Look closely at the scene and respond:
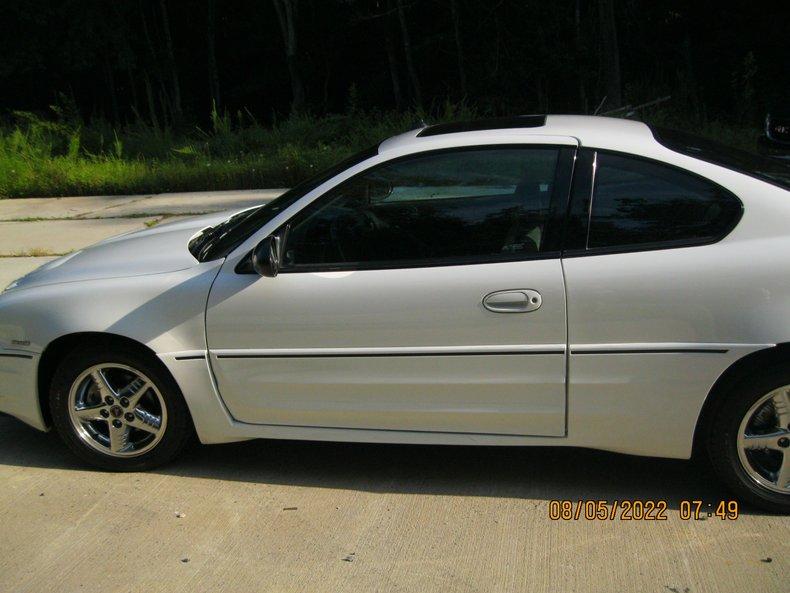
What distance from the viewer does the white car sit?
362 centimetres

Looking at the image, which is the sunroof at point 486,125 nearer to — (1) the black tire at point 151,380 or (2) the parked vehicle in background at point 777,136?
(1) the black tire at point 151,380

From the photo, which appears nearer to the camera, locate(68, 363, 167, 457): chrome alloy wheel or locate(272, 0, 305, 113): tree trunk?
locate(68, 363, 167, 457): chrome alloy wheel

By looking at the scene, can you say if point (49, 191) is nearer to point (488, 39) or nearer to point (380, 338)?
point (380, 338)

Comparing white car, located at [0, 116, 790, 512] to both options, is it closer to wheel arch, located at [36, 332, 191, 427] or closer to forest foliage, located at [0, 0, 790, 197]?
wheel arch, located at [36, 332, 191, 427]

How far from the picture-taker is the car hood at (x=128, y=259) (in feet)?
14.1

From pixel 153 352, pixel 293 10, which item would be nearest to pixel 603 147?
pixel 153 352

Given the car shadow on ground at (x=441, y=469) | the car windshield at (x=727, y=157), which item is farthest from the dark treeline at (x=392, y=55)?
the car shadow on ground at (x=441, y=469)

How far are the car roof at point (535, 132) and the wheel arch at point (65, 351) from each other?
142 centimetres

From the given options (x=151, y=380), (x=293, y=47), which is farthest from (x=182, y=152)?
(x=293, y=47)

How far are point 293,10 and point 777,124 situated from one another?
805 inches

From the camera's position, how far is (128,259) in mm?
4480

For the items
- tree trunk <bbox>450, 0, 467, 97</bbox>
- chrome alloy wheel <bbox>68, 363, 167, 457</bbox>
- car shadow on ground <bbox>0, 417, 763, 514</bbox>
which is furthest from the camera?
tree trunk <bbox>450, 0, 467, 97</bbox>

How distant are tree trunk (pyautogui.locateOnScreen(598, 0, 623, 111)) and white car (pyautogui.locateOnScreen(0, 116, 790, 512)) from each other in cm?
1241

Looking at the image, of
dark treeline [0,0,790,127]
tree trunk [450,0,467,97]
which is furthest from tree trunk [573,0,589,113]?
tree trunk [450,0,467,97]
